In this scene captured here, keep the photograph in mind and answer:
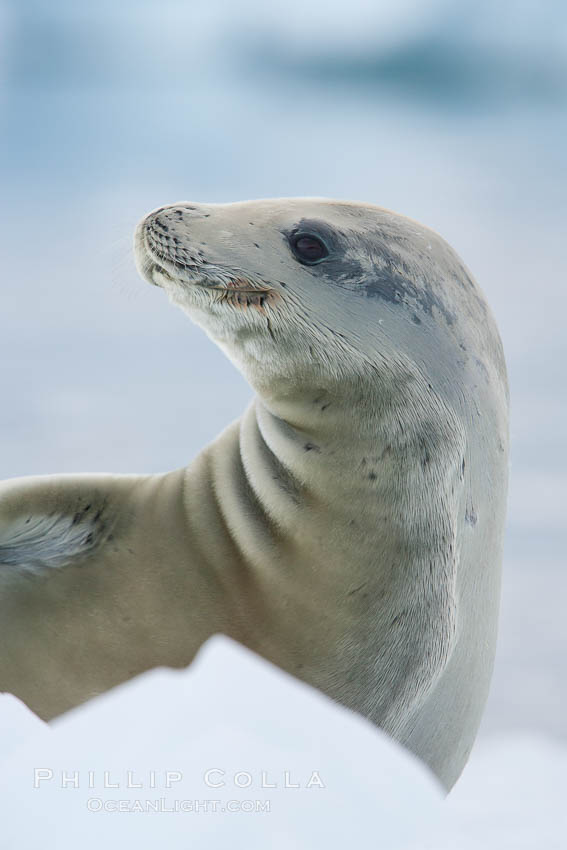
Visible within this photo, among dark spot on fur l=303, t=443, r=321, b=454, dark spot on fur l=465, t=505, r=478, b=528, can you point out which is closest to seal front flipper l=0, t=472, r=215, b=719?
dark spot on fur l=303, t=443, r=321, b=454

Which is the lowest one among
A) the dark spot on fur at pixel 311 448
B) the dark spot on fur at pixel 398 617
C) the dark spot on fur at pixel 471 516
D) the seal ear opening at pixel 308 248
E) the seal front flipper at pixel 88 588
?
the seal front flipper at pixel 88 588

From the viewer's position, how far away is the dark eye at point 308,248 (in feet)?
6.60

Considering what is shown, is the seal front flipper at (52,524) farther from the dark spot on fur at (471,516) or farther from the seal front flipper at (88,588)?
the dark spot on fur at (471,516)

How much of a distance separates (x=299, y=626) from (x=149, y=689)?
333 millimetres

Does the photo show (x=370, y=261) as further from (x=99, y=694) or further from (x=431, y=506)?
(x=99, y=694)

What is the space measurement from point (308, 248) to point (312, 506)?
0.52 m

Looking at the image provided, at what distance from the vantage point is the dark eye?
6.60ft

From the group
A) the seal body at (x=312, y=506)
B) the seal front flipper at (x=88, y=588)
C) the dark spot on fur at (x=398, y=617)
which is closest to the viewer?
the seal body at (x=312, y=506)

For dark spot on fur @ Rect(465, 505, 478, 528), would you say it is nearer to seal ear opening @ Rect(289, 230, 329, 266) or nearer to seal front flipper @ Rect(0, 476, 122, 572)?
seal ear opening @ Rect(289, 230, 329, 266)

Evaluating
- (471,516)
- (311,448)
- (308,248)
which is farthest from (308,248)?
(471,516)

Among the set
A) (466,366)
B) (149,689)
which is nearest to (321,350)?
(466,366)

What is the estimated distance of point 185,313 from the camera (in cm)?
205

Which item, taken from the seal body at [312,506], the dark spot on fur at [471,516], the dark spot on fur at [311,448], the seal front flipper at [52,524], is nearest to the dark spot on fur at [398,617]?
the seal body at [312,506]

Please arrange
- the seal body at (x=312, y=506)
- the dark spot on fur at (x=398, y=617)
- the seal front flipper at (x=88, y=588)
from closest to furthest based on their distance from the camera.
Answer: the seal body at (x=312, y=506), the dark spot on fur at (x=398, y=617), the seal front flipper at (x=88, y=588)
